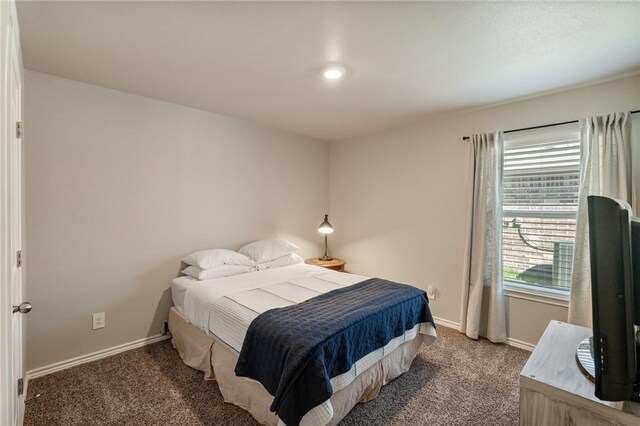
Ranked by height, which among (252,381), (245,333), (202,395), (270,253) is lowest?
(202,395)

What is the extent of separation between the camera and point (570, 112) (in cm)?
256

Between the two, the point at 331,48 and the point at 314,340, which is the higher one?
the point at 331,48

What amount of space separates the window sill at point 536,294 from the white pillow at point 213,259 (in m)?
2.64

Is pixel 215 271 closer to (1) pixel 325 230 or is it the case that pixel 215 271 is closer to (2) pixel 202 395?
(2) pixel 202 395

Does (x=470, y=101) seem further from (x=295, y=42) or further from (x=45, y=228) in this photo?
(x=45, y=228)

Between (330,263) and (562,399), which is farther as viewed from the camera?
(330,263)

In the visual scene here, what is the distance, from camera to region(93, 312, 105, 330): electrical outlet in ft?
8.34

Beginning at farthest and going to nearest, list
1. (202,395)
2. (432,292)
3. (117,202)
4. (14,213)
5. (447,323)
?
(432,292) → (447,323) → (117,202) → (202,395) → (14,213)

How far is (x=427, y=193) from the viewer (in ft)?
11.3

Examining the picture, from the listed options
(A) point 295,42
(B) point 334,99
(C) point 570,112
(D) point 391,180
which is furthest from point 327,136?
(C) point 570,112

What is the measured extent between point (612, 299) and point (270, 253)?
9.32ft

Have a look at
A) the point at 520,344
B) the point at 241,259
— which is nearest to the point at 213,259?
the point at 241,259

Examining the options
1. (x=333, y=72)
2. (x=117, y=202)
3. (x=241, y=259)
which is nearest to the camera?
(x=333, y=72)

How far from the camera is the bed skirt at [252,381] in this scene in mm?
1767
